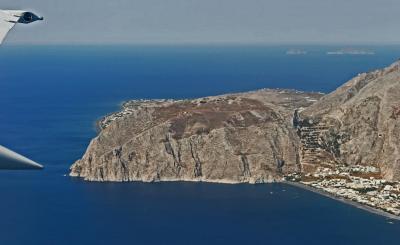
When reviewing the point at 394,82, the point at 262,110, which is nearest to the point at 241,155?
the point at 262,110

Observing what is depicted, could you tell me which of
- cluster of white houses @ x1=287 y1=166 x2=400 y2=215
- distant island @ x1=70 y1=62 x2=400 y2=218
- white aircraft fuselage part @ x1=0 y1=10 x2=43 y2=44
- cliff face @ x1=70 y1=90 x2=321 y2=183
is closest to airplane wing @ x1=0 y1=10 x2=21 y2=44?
white aircraft fuselage part @ x1=0 y1=10 x2=43 y2=44

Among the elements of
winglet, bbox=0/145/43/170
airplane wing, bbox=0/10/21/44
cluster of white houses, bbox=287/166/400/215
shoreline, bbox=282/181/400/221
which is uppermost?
airplane wing, bbox=0/10/21/44

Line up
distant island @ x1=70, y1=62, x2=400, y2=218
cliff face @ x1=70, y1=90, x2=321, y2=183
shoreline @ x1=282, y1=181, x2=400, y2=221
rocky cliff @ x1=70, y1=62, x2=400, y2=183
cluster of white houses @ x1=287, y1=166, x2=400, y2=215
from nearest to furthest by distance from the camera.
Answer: shoreline @ x1=282, y1=181, x2=400, y2=221 → cluster of white houses @ x1=287, y1=166, x2=400, y2=215 → distant island @ x1=70, y1=62, x2=400, y2=218 → rocky cliff @ x1=70, y1=62, x2=400, y2=183 → cliff face @ x1=70, y1=90, x2=321, y2=183

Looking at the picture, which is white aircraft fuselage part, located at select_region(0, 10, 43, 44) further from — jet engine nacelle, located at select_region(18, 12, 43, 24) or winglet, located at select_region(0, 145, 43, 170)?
winglet, located at select_region(0, 145, 43, 170)

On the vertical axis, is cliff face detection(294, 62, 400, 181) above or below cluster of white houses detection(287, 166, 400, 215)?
above

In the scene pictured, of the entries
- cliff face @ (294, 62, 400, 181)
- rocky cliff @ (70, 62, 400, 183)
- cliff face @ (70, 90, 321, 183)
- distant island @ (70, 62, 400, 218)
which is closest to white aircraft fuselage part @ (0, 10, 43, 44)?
distant island @ (70, 62, 400, 218)

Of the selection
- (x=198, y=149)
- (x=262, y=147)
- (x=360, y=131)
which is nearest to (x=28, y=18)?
(x=198, y=149)

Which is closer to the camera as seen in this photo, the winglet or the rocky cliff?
the winglet

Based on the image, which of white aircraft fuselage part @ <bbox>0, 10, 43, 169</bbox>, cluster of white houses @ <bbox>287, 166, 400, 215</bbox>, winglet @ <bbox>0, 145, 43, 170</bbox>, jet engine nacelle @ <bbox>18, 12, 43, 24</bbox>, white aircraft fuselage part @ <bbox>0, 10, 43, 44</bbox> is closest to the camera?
winglet @ <bbox>0, 145, 43, 170</bbox>

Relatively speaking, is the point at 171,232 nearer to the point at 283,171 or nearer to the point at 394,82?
the point at 283,171
